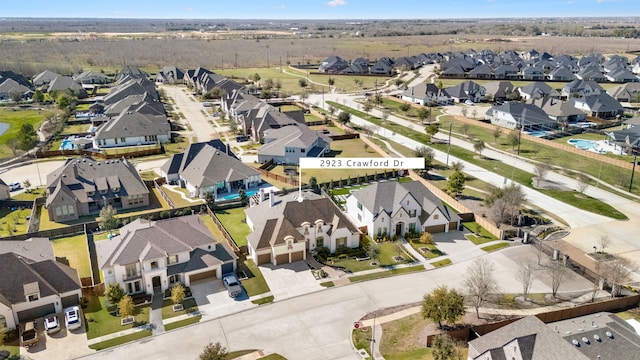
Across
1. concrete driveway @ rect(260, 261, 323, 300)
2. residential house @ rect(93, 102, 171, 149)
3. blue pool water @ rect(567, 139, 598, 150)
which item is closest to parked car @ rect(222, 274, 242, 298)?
concrete driveway @ rect(260, 261, 323, 300)

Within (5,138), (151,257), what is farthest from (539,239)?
(5,138)

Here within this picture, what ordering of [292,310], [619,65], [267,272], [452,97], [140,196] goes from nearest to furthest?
[292,310] → [267,272] → [140,196] → [452,97] → [619,65]

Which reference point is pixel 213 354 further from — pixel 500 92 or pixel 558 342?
pixel 500 92

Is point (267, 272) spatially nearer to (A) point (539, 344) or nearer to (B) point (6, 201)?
(A) point (539, 344)

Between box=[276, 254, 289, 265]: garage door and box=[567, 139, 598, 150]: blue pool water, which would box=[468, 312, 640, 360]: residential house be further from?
box=[567, 139, 598, 150]: blue pool water

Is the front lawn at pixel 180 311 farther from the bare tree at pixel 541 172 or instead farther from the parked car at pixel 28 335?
the bare tree at pixel 541 172

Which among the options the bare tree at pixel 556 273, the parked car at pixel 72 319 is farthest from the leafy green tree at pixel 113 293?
the bare tree at pixel 556 273

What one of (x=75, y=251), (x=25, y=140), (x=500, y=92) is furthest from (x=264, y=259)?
(x=500, y=92)
